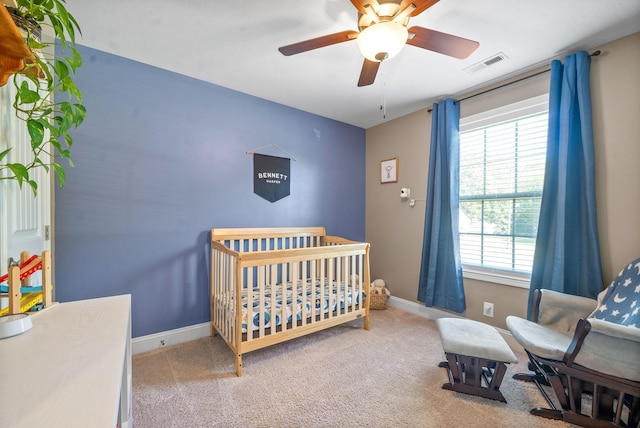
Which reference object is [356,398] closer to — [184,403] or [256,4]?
[184,403]

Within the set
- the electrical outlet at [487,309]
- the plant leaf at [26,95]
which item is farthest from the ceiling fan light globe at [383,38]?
the electrical outlet at [487,309]

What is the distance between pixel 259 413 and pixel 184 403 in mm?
474

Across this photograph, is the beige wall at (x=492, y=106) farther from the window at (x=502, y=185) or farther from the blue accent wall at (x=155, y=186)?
the blue accent wall at (x=155, y=186)

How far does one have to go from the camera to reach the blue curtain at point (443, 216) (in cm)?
262

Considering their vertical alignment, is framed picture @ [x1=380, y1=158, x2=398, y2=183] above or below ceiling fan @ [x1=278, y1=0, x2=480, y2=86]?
below

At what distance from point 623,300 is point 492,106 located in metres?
1.79

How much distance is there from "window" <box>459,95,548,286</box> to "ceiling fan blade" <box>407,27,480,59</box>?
1.16 metres

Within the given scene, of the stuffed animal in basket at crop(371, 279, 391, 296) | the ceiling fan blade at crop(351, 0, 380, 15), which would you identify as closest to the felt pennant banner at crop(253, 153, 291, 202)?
the stuffed animal in basket at crop(371, 279, 391, 296)

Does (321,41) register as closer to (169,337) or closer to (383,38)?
(383,38)

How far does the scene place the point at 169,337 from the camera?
2230 mm

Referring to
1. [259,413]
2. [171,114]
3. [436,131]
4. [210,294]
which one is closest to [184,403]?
[259,413]

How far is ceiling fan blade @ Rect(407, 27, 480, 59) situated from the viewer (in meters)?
1.42

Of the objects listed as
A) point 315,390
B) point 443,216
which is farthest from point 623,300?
point 315,390

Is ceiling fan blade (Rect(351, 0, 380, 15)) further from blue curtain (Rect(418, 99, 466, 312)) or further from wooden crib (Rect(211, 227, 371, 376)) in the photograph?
blue curtain (Rect(418, 99, 466, 312))
